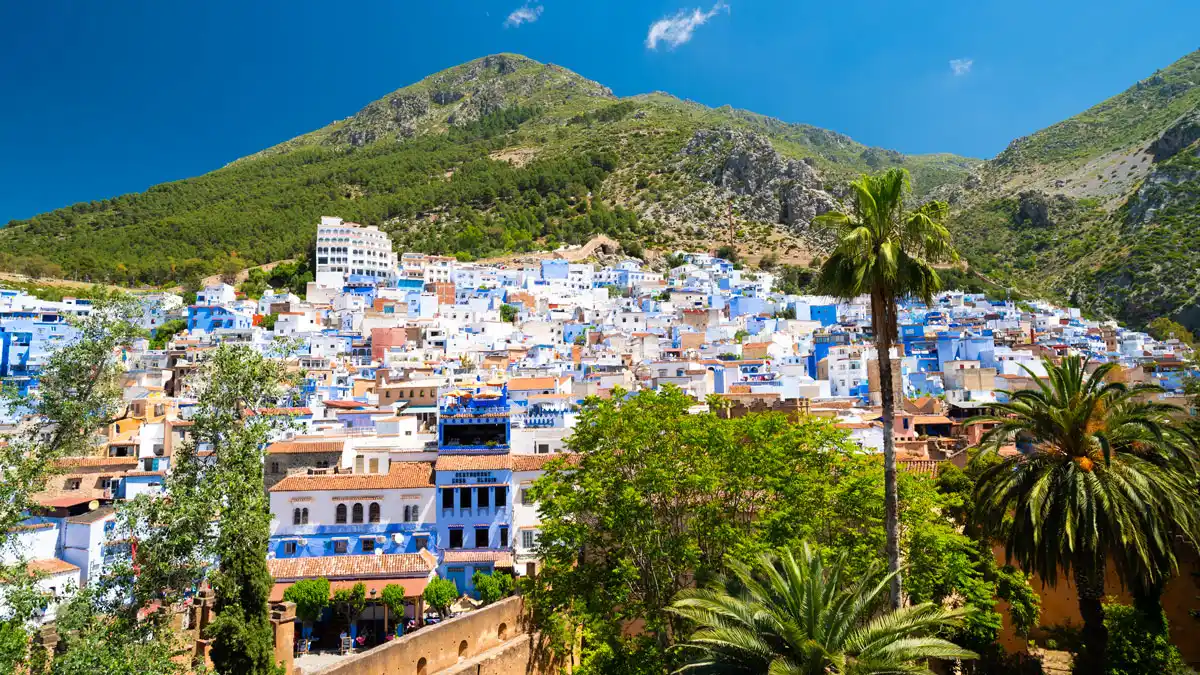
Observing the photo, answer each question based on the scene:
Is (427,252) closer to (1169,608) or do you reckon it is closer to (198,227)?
(198,227)

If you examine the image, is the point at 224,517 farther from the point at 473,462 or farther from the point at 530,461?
the point at 530,461

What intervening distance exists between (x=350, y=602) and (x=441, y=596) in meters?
2.88

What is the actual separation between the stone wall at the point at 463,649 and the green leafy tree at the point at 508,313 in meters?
56.6

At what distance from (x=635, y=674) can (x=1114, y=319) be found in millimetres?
94486

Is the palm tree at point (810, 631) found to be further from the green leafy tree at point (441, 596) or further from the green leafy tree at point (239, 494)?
the green leafy tree at point (441, 596)

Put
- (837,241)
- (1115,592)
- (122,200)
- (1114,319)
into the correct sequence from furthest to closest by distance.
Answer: (122,200) < (1114,319) < (1115,592) < (837,241)

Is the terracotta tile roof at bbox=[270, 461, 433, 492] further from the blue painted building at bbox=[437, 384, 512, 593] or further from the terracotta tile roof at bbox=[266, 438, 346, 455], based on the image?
the terracotta tile roof at bbox=[266, 438, 346, 455]

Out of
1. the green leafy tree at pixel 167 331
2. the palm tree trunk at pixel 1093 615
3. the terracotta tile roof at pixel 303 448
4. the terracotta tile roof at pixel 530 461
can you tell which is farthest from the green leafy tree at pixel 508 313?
the palm tree trunk at pixel 1093 615

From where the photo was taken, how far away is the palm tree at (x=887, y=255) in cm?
990

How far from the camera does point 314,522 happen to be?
2717 cm

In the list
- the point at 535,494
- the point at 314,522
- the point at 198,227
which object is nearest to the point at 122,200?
the point at 198,227

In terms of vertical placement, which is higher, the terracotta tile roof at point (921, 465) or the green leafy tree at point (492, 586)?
the terracotta tile roof at point (921, 465)

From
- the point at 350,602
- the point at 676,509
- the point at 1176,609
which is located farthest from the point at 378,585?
the point at 1176,609

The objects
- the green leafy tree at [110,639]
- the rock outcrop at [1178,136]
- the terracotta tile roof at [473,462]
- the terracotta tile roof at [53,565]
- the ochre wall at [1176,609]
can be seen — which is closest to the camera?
the green leafy tree at [110,639]
